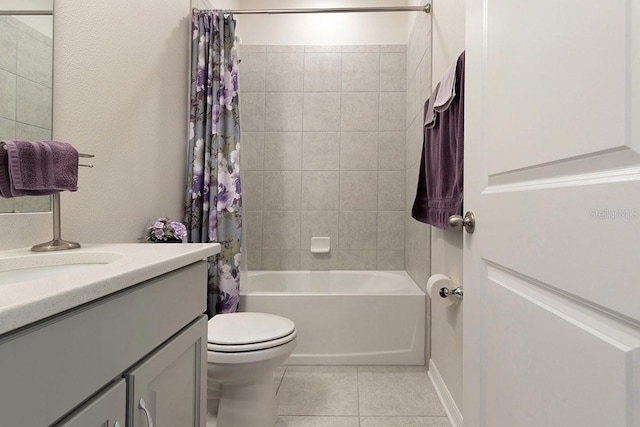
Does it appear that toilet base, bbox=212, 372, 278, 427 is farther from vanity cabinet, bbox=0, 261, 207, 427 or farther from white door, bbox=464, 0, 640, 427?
white door, bbox=464, 0, 640, 427

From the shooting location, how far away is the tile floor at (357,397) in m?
1.64

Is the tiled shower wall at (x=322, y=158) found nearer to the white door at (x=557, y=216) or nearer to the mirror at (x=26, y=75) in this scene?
the mirror at (x=26, y=75)

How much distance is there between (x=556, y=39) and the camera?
61 cm

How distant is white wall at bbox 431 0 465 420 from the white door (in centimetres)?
65

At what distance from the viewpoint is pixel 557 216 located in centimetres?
60

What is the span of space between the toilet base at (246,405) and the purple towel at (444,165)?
112 cm

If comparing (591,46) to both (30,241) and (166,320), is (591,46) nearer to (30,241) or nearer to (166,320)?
(166,320)

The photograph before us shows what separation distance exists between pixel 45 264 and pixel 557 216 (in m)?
1.18

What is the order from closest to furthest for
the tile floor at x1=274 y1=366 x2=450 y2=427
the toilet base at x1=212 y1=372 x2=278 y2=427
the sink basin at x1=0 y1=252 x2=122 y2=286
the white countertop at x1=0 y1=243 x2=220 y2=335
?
the white countertop at x1=0 y1=243 x2=220 y2=335, the sink basin at x1=0 y1=252 x2=122 y2=286, the toilet base at x1=212 y1=372 x2=278 y2=427, the tile floor at x1=274 y1=366 x2=450 y2=427

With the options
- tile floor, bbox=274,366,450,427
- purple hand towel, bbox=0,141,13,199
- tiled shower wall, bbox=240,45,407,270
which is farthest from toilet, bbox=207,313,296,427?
tiled shower wall, bbox=240,45,407,270

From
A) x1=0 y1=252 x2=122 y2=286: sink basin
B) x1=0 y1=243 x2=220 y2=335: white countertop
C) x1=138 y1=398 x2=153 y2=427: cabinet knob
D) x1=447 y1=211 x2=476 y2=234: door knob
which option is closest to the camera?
x1=0 y1=243 x2=220 y2=335: white countertop

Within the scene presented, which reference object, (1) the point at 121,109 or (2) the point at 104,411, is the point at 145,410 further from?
(1) the point at 121,109

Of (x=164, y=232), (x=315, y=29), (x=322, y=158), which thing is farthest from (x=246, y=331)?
(x=315, y=29)

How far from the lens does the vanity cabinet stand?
0.43 metres
